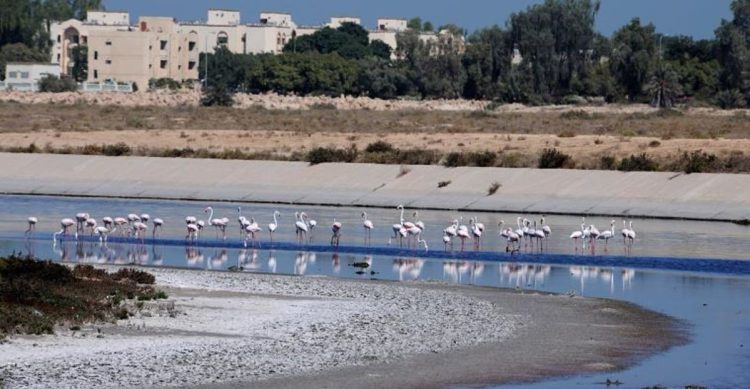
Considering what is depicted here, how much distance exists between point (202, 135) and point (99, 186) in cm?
2102

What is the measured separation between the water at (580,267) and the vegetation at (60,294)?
5978 mm

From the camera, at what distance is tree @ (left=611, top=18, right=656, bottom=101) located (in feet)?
443

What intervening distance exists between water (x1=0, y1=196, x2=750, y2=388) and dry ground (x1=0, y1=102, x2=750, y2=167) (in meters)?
18.6

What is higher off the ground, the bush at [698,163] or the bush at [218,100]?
the bush at [218,100]

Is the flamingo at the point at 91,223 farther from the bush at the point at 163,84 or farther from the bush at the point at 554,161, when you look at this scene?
the bush at the point at 163,84

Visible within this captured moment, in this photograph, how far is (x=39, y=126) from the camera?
90875 mm

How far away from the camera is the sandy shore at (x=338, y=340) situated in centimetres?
1923

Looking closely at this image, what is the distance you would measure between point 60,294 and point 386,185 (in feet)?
107

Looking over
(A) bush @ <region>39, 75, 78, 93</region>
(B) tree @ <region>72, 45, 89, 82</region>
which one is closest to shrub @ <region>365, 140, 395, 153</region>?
(A) bush @ <region>39, 75, 78, 93</region>

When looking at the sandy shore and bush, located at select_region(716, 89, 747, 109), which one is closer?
the sandy shore

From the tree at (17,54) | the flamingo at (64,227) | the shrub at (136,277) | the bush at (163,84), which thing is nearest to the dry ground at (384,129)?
the flamingo at (64,227)

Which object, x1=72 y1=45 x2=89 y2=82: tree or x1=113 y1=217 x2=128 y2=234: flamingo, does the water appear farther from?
x1=72 y1=45 x2=89 y2=82: tree

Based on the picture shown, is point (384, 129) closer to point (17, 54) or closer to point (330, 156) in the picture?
point (330, 156)

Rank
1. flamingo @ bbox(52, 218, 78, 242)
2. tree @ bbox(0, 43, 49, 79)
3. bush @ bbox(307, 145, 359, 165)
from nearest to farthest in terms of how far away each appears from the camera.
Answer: flamingo @ bbox(52, 218, 78, 242), bush @ bbox(307, 145, 359, 165), tree @ bbox(0, 43, 49, 79)
